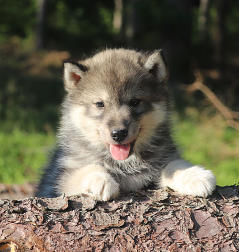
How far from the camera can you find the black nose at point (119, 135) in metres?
3.28

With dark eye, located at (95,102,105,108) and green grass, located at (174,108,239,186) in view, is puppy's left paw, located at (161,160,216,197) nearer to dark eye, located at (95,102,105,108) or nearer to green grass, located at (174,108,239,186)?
dark eye, located at (95,102,105,108)

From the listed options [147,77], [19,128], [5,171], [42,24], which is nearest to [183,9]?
[42,24]

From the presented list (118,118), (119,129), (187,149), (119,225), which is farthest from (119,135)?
(187,149)

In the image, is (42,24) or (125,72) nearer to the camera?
(125,72)

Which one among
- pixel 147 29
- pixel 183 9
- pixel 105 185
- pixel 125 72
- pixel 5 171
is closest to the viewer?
pixel 105 185

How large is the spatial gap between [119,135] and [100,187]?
503 mm

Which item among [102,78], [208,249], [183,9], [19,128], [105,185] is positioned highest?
[183,9]

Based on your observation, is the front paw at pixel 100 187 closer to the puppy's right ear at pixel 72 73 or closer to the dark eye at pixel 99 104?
the dark eye at pixel 99 104

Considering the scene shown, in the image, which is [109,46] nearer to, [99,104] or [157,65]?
[157,65]

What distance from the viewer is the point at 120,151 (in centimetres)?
345

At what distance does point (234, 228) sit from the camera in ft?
9.21

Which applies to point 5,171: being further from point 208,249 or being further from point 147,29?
point 147,29

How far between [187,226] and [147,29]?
16292 millimetres

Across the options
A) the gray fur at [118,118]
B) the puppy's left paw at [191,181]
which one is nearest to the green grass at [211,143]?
the gray fur at [118,118]
